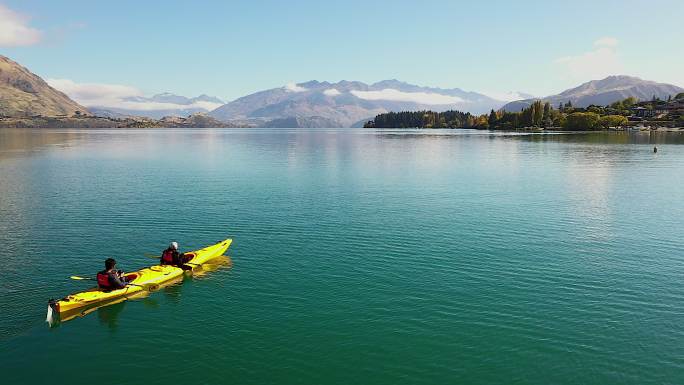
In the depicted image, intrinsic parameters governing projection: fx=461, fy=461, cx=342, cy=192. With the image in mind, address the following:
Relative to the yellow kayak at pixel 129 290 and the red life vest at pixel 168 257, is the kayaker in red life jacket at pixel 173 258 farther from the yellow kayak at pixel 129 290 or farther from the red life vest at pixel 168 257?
the yellow kayak at pixel 129 290

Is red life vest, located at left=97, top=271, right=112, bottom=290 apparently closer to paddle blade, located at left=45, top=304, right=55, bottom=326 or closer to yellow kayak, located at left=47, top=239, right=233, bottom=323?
yellow kayak, located at left=47, top=239, right=233, bottom=323

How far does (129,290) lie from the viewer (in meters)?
35.2

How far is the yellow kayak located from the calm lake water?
33.9 inches

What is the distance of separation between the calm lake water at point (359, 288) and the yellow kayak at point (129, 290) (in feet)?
2.82

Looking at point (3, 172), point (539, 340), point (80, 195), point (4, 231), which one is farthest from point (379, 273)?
point (3, 172)

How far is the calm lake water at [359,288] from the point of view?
1014 inches

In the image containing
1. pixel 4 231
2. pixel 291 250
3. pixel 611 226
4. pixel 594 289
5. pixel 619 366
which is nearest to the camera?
pixel 619 366

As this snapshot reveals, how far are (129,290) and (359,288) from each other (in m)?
17.6

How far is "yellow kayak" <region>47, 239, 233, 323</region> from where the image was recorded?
31.7 m

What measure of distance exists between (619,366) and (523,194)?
5354 cm

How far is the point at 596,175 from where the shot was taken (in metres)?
98.1

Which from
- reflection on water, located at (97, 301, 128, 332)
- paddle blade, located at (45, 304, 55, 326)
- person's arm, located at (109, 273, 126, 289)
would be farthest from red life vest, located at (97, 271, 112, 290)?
paddle blade, located at (45, 304, 55, 326)

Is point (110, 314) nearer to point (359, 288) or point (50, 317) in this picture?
point (50, 317)

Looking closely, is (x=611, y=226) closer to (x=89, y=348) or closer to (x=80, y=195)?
(x=89, y=348)
